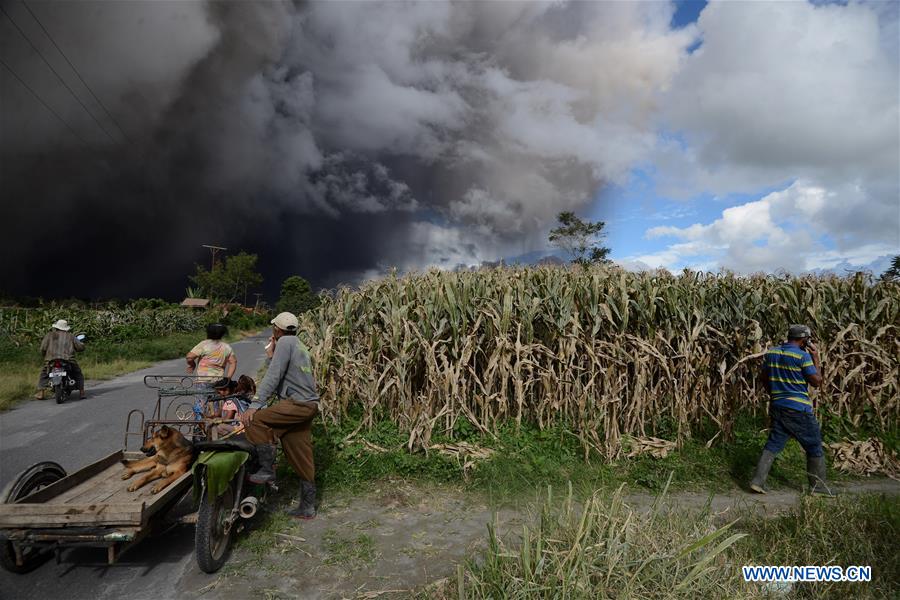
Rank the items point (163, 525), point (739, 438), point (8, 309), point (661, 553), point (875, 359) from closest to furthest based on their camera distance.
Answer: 1. point (661, 553)
2. point (163, 525)
3. point (739, 438)
4. point (875, 359)
5. point (8, 309)

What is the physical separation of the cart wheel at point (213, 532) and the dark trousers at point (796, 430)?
608 cm

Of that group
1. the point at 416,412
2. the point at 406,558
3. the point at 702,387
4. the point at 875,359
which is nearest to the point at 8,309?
the point at 416,412

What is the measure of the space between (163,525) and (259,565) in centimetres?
93

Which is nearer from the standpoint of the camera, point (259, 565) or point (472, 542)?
point (259, 565)

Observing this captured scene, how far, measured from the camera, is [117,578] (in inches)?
156

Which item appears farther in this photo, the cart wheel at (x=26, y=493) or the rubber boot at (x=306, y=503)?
the rubber boot at (x=306, y=503)

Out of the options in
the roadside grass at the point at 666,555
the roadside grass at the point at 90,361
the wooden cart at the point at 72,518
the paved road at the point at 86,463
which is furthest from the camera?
the roadside grass at the point at 90,361

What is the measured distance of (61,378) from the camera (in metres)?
10.7

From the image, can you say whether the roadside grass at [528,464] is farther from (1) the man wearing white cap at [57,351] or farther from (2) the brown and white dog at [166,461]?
(1) the man wearing white cap at [57,351]

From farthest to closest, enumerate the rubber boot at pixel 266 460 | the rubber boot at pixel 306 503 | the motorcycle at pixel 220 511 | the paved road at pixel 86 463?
the rubber boot at pixel 306 503 → the rubber boot at pixel 266 460 → the motorcycle at pixel 220 511 → the paved road at pixel 86 463

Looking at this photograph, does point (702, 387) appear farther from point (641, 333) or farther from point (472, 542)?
point (472, 542)

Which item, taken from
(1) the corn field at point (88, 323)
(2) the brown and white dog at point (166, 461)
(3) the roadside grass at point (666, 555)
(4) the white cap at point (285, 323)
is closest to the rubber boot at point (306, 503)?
(2) the brown and white dog at point (166, 461)

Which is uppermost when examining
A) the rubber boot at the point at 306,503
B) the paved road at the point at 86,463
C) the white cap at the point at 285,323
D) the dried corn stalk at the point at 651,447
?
the white cap at the point at 285,323

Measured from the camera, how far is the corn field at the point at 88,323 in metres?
19.9
